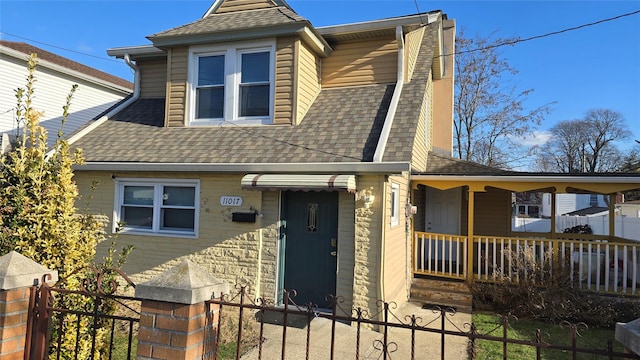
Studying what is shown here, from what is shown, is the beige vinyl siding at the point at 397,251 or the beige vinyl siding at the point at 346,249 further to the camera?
the beige vinyl siding at the point at 397,251

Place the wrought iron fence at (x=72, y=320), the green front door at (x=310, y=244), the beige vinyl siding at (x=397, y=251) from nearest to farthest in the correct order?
the wrought iron fence at (x=72, y=320) < the beige vinyl siding at (x=397, y=251) < the green front door at (x=310, y=244)

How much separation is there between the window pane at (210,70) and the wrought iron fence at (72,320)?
230 inches

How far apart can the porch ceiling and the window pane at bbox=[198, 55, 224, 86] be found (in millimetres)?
5017

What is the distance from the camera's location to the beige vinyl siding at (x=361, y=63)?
348 inches

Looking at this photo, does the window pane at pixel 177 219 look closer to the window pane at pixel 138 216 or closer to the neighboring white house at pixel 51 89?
the window pane at pixel 138 216

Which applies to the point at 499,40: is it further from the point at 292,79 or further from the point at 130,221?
the point at 130,221

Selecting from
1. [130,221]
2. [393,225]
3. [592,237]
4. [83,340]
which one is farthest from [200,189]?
[592,237]

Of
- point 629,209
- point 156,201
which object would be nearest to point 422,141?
point 156,201

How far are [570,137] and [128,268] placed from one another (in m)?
50.1

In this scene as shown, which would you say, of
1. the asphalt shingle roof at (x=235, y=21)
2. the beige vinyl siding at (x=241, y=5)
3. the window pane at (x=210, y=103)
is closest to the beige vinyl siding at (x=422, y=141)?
the asphalt shingle roof at (x=235, y=21)

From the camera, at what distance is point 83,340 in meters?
3.65

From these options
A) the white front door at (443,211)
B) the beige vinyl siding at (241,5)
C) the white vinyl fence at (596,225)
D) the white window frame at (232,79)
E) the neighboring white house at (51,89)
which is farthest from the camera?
the white vinyl fence at (596,225)

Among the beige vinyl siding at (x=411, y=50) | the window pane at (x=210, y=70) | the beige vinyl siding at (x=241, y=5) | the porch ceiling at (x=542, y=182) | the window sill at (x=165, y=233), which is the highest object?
the beige vinyl siding at (x=241, y=5)

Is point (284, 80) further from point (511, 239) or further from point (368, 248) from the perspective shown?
point (511, 239)
